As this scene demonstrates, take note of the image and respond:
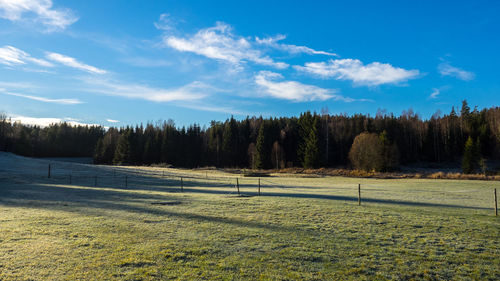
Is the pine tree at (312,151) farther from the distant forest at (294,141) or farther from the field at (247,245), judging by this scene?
the field at (247,245)

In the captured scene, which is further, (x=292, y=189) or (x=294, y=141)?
(x=294, y=141)

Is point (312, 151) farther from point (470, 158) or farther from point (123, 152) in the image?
point (123, 152)

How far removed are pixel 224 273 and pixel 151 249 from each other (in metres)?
2.98

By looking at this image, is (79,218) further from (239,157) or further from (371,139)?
(239,157)

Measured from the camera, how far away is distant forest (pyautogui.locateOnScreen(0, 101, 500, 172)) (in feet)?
309

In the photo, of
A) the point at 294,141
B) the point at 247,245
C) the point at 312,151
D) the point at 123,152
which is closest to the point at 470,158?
the point at 312,151

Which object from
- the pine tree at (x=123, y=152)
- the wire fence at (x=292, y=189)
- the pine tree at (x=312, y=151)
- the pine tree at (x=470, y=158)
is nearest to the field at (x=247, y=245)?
the wire fence at (x=292, y=189)

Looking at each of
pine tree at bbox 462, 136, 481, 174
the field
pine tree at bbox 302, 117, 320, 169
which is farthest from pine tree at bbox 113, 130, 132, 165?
pine tree at bbox 462, 136, 481, 174

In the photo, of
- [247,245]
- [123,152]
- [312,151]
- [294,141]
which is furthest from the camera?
[123,152]

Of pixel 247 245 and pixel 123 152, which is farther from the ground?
pixel 123 152

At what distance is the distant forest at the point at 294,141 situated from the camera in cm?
9406

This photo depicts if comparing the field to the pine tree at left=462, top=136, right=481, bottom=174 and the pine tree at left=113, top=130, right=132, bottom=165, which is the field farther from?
the pine tree at left=113, top=130, right=132, bottom=165

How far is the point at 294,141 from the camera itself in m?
105

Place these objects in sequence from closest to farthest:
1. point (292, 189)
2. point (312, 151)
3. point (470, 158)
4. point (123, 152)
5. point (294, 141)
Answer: point (292, 189)
point (470, 158)
point (312, 151)
point (294, 141)
point (123, 152)
